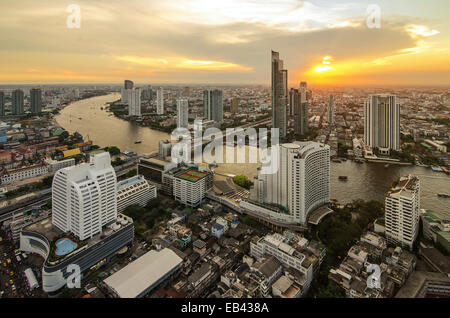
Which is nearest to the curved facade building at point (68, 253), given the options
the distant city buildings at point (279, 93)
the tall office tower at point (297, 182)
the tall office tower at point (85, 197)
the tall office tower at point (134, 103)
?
the tall office tower at point (85, 197)

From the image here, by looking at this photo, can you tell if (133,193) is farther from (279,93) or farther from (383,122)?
(383,122)

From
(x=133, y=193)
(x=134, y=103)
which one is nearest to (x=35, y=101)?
(x=134, y=103)

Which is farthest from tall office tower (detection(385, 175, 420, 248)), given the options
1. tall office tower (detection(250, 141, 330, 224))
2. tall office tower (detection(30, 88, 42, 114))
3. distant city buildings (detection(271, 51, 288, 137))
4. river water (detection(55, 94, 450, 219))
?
tall office tower (detection(30, 88, 42, 114))

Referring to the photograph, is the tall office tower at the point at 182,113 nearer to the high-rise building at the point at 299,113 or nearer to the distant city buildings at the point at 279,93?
the distant city buildings at the point at 279,93

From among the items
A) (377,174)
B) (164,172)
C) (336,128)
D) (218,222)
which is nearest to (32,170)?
(164,172)

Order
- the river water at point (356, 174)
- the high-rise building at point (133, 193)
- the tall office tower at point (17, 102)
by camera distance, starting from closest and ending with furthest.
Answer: the high-rise building at point (133, 193) → the river water at point (356, 174) → the tall office tower at point (17, 102)

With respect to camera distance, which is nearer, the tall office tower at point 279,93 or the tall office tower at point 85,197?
the tall office tower at point 85,197
